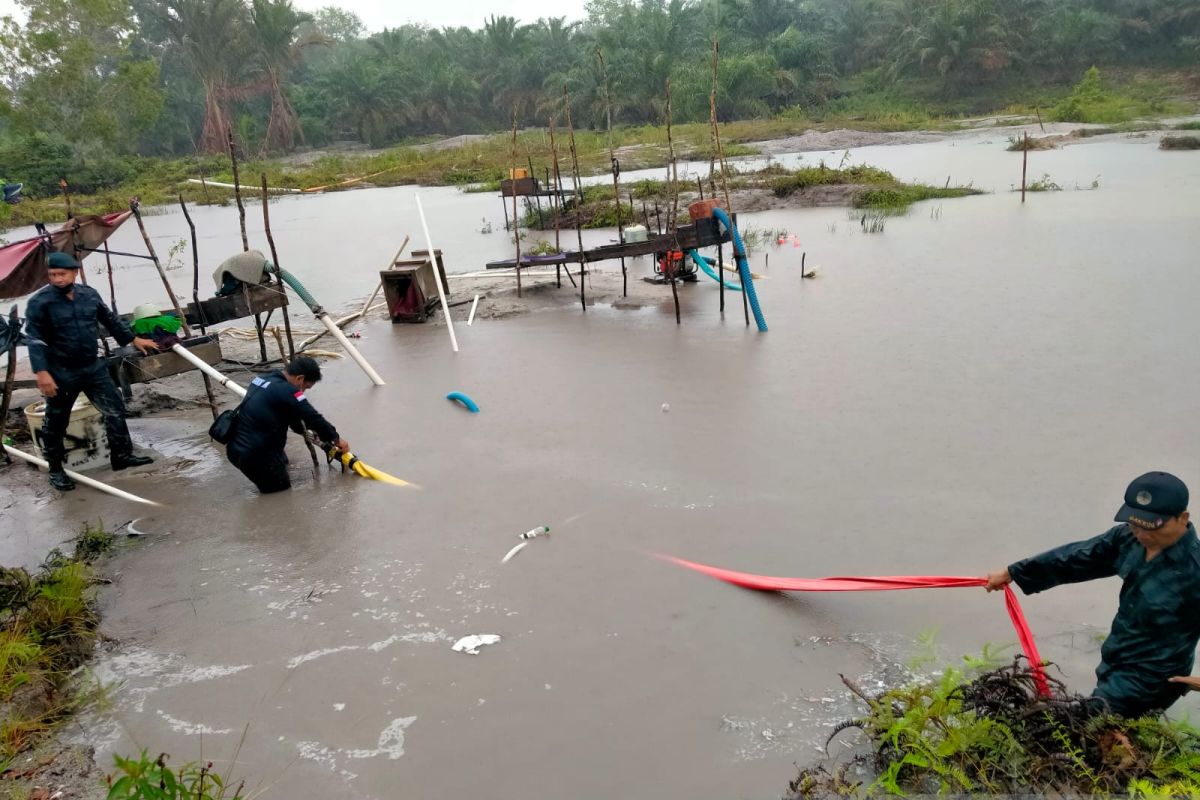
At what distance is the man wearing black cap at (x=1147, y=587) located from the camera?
2.58m

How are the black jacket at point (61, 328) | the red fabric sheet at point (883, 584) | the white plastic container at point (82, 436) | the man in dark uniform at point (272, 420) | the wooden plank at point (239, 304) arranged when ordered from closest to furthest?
the red fabric sheet at point (883, 584), the man in dark uniform at point (272, 420), the black jacket at point (61, 328), the white plastic container at point (82, 436), the wooden plank at point (239, 304)

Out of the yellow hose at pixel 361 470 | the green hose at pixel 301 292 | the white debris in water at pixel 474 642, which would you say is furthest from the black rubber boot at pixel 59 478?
the white debris in water at pixel 474 642

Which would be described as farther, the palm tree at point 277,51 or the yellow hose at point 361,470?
the palm tree at point 277,51

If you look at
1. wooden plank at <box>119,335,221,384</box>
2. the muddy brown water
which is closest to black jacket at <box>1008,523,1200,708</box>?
the muddy brown water

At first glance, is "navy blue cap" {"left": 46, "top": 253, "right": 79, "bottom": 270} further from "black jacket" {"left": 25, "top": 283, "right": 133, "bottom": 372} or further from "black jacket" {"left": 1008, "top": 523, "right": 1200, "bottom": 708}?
"black jacket" {"left": 1008, "top": 523, "right": 1200, "bottom": 708}

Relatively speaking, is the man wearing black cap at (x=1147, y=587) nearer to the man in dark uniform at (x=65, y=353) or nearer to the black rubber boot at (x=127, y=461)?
the man in dark uniform at (x=65, y=353)

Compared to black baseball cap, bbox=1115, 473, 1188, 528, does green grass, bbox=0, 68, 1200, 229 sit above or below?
above

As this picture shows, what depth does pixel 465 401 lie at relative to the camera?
721 cm

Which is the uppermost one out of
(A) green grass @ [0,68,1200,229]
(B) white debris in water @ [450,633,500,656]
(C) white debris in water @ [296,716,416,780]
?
(A) green grass @ [0,68,1200,229]

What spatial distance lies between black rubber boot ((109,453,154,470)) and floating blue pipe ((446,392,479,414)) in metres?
2.38

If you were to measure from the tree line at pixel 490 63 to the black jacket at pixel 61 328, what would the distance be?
106 feet

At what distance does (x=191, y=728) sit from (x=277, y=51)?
154 feet

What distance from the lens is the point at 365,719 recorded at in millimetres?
3424

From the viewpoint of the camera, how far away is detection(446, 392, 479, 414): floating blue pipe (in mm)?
7156
